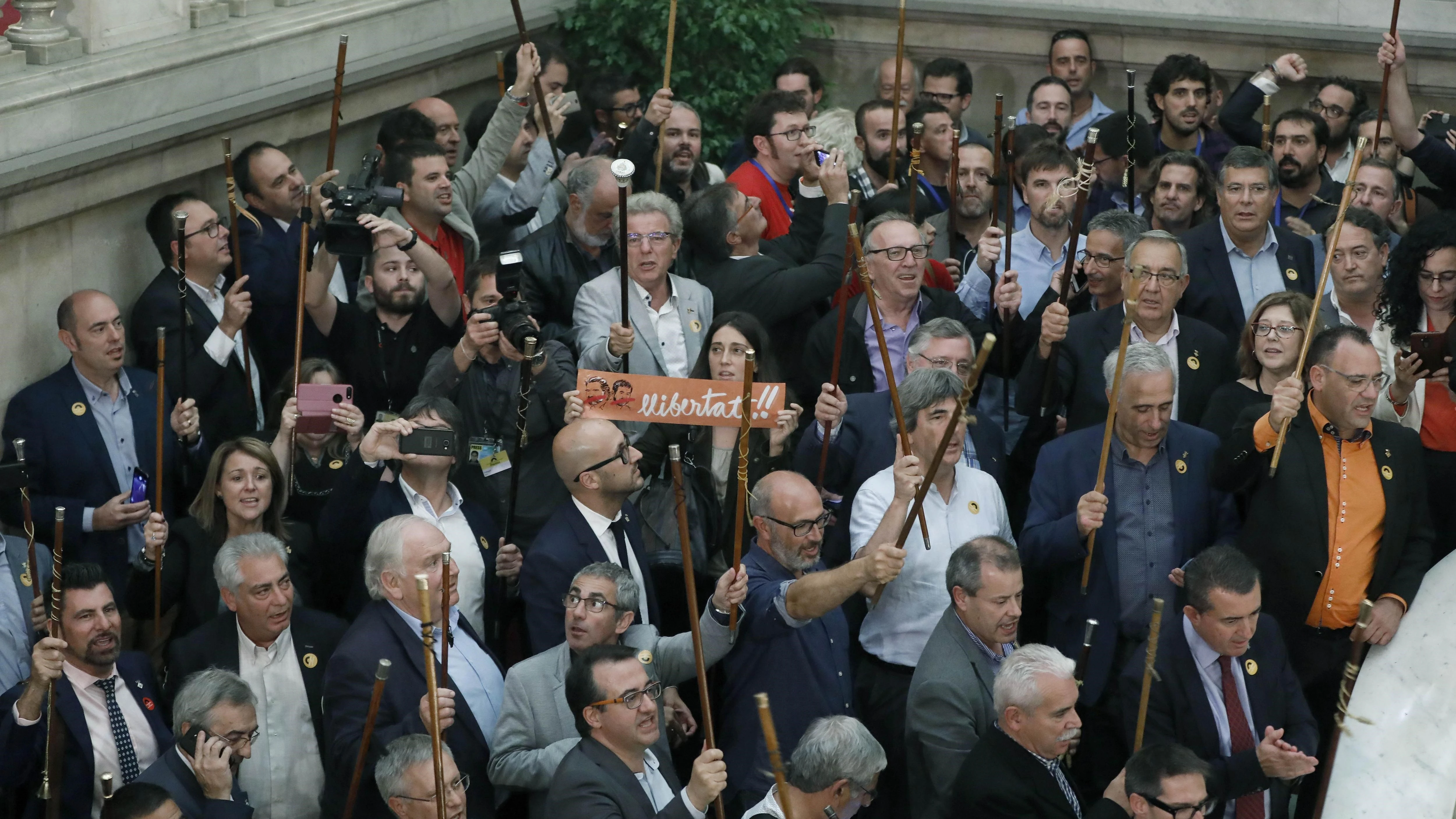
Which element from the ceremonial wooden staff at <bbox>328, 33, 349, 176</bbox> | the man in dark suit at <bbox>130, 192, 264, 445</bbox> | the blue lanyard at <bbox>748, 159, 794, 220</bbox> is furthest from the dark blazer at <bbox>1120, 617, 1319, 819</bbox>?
the ceremonial wooden staff at <bbox>328, 33, 349, 176</bbox>

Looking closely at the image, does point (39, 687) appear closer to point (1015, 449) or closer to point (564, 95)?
point (1015, 449)

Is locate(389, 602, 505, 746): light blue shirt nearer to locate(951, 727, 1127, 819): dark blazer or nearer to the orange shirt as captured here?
locate(951, 727, 1127, 819): dark blazer

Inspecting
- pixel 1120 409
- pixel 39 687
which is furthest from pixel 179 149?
pixel 1120 409

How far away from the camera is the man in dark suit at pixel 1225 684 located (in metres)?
6.22

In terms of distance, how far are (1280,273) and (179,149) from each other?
4.62 metres

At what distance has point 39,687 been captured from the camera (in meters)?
6.11

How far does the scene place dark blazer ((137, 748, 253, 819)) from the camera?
586cm

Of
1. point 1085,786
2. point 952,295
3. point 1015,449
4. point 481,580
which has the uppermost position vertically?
point 952,295

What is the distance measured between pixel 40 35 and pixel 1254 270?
4.98 metres

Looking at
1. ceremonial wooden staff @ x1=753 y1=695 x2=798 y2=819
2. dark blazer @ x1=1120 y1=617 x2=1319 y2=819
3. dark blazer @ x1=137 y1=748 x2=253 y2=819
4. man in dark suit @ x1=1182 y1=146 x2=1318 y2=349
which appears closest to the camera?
ceremonial wooden staff @ x1=753 y1=695 x2=798 y2=819

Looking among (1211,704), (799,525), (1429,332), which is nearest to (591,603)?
(799,525)

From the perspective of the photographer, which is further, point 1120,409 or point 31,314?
point 31,314

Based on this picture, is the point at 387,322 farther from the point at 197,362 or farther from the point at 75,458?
the point at 75,458

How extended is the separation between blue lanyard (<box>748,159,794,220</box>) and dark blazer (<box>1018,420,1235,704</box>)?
243 cm
